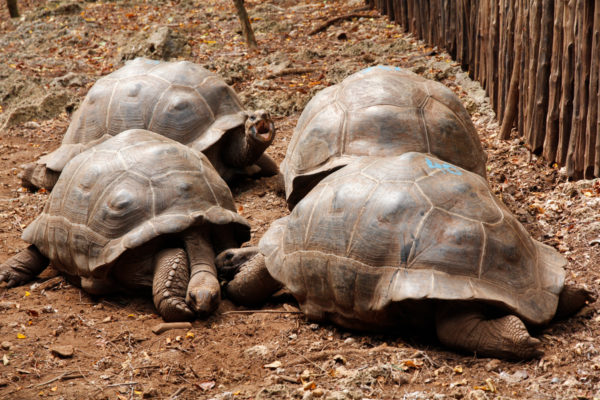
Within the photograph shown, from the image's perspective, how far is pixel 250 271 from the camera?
13.7 feet

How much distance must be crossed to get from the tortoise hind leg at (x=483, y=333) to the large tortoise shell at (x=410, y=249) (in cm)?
12

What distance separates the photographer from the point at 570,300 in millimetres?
3490

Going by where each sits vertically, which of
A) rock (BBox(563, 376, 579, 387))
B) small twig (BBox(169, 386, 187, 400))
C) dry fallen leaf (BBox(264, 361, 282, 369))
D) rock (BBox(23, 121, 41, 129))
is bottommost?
dry fallen leaf (BBox(264, 361, 282, 369))

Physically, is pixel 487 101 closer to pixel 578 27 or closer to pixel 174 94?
pixel 578 27

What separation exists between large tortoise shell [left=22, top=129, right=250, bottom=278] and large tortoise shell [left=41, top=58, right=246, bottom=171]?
127 centimetres

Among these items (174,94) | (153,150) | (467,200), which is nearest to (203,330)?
(153,150)

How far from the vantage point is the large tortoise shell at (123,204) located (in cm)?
425

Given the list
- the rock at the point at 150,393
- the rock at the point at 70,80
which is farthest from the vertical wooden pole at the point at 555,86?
the rock at the point at 70,80

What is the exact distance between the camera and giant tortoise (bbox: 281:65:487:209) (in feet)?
15.4

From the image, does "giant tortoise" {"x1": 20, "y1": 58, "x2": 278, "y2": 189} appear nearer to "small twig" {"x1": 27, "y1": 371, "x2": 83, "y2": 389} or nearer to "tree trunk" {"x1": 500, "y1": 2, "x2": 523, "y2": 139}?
"tree trunk" {"x1": 500, "y1": 2, "x2": 523, "y2": 139}

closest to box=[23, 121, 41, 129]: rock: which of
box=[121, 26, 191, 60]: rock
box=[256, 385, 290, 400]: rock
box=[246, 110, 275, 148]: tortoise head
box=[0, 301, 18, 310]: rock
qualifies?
box=[121, 26, 191, 60]: rock

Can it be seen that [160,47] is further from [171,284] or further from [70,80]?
[171,284]

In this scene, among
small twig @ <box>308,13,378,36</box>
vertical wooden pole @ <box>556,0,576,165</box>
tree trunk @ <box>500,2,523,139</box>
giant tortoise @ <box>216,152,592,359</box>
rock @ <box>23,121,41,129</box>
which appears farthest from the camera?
small twig @ <box>308,13,378,36</box>

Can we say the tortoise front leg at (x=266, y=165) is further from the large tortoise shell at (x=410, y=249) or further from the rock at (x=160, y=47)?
the rock at (x=160, y=47)
